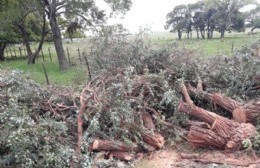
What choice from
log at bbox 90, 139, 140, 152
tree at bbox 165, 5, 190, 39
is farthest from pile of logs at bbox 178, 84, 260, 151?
tree at bbox 165, 5, 190, 39

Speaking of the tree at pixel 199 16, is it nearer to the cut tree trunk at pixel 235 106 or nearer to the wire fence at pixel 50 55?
the wire fence at pixel 50 55

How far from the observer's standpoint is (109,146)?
4742 millimetres

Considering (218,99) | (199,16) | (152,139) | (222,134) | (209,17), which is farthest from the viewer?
(199,16)

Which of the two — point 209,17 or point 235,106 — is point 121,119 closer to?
point 235,106

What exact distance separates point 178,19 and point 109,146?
138ft

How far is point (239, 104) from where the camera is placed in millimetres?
5781

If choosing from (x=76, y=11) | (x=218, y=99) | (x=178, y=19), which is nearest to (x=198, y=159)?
(x=218, y=99)

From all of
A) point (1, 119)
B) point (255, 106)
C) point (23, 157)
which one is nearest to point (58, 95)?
point (1, 119)

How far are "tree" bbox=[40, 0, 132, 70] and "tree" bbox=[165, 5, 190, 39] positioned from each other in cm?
2846

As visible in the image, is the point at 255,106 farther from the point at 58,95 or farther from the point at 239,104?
the point at 58,95

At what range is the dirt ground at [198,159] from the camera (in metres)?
4.49

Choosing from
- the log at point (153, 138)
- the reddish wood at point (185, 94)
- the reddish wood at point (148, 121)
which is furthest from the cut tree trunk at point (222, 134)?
the reddish wood at point (185, 94)

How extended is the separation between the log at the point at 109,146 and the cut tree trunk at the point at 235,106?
6.81ft

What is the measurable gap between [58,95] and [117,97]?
3.82 feet
